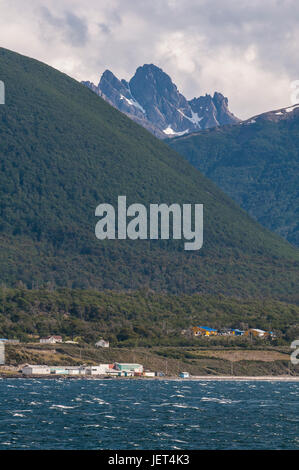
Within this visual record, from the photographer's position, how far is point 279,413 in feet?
466

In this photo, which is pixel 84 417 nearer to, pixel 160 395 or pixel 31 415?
pixel 31 415

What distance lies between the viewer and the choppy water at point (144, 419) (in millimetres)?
103375

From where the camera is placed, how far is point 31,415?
128125mm

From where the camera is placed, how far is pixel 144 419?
12731 centimetres

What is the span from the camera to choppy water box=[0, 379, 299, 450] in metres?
103
